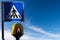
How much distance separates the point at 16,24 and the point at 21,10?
0.46 m

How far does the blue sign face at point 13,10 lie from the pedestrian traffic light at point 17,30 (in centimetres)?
35

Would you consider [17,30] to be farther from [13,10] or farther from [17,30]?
[13,10]

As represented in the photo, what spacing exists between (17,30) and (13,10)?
58cm

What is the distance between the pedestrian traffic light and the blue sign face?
1.14ft

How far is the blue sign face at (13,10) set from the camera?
5.63 metres

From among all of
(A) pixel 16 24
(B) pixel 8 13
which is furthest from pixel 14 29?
(B) pixel 8 13

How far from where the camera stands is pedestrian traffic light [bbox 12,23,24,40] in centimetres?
540

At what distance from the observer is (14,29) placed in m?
5.41

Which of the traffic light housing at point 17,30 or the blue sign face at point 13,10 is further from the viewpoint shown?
the blue sign face at point 13,10

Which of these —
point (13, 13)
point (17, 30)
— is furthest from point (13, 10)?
point (17, 30)

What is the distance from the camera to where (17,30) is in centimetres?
553

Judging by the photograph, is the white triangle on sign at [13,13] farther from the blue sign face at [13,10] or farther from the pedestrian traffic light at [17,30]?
the pedestrian traffic light at [17,30]

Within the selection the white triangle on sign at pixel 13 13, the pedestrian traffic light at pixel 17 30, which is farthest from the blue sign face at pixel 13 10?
the pedestrian traffic light at pixel 17 30

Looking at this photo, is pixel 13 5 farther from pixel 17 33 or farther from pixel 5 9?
pixel 17 33
